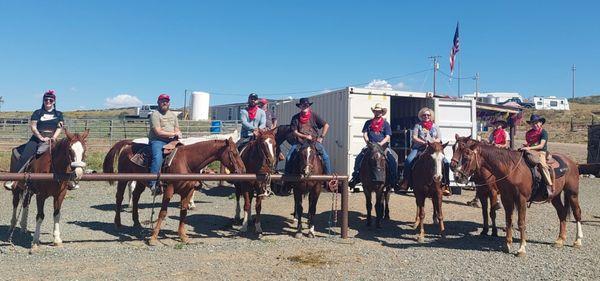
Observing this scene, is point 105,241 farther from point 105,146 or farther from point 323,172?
point 105,146

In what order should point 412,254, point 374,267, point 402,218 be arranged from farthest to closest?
point 402,218, point 412,254, point 374,267

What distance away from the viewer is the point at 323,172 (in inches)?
340

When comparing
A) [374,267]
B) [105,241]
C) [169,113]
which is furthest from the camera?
A: [169,113]

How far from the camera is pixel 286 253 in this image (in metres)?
6.88

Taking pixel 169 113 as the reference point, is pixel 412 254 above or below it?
below

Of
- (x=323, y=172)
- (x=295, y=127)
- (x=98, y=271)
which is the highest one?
(x=295, y=127)

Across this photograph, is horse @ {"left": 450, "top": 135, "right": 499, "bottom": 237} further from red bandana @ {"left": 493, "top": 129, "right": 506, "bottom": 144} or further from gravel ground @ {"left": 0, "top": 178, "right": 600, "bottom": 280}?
red bandana @ {"left": 493, "top": 129, "right": 506, "bottom": 144}

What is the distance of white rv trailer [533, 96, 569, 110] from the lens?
69312 mm

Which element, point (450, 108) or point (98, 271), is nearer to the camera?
point (98, 271)

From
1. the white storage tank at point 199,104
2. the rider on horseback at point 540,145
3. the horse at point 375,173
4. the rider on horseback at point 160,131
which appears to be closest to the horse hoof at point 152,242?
the rider on horseback at point 160,131

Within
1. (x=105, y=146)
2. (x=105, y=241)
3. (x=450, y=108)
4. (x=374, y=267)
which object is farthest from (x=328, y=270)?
(x=105, y=146)

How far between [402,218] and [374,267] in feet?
14.2

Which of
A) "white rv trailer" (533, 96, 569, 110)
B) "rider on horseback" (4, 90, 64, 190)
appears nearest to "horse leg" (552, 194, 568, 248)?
"rider on horseback" (4, 90, 64, 190)

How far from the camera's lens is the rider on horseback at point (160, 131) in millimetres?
7797
